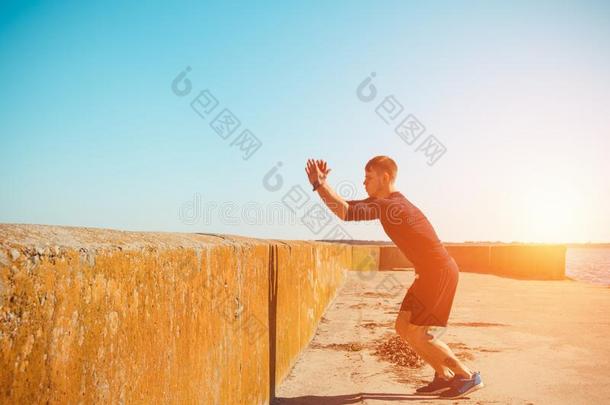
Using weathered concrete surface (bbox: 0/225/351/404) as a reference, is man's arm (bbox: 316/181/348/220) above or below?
above

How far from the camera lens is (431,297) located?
4.06m

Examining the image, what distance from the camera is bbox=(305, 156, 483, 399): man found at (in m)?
4.03

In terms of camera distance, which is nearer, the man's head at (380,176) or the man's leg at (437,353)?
the man's leg at (437,353)

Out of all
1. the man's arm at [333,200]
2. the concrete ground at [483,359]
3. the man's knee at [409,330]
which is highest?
the man's arm at [333,200]

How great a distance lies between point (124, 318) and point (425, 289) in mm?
2965

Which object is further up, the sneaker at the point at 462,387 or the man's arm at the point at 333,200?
the man's arm at the point at 333,200

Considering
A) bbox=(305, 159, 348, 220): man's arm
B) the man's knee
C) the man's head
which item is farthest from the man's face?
the man's knee

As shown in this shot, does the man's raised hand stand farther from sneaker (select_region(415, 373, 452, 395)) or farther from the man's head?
sneaker (select_region(415, 373, 452, 395))

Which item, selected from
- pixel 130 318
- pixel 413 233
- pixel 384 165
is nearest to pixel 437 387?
pixel 413 233

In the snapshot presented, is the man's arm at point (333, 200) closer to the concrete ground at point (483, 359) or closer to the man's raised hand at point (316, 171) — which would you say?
the man's raised hand at point (316, 171)

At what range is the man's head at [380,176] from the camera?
4.25 metres

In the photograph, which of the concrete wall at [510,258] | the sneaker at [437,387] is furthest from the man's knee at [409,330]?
the concrete wall at [510,258]

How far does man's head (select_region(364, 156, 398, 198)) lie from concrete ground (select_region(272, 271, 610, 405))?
1.62m

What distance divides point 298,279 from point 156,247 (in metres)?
3.73
